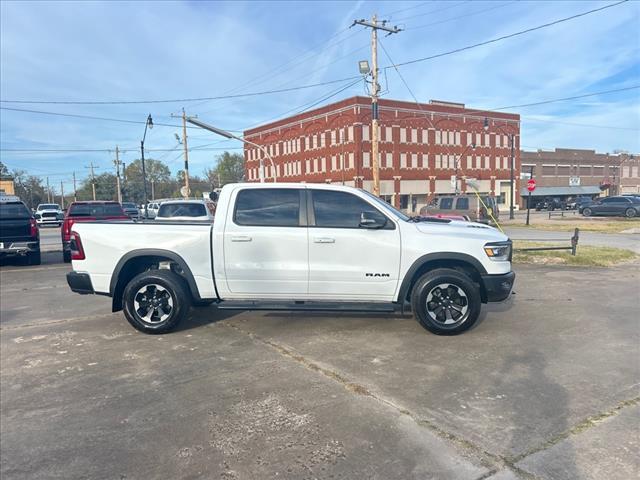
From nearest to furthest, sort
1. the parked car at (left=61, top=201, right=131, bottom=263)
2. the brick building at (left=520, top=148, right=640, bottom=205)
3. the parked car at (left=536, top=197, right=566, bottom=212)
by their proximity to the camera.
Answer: the parked car at (left=61, top=201, right=131, bottom=263) → the parked car at (left=536, top=197, right=566, bottom=212) → the brick building at (left=520, top=148, right=640, bottom=205)

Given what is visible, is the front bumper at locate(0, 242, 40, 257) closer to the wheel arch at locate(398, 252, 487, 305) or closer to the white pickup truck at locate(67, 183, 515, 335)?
the white pickup truck at locate(67, 183, 515, 335)

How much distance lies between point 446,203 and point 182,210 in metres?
13.5

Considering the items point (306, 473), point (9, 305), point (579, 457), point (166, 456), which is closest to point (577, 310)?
point (579, 457)

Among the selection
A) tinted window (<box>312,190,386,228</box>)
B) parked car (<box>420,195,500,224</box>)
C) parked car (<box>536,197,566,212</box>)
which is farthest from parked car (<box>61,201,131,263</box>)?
parked car (<box>536,197,566,212</box>)

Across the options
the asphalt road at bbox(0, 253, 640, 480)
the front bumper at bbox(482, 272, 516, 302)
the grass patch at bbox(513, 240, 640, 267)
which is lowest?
the asphalt road at bbox(0, 253, 640, 480)

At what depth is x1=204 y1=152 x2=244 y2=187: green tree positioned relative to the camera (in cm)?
11832

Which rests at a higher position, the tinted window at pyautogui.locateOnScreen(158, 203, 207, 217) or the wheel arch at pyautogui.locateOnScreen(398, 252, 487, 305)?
the tinted window at pyautogui.locateOnScreen(158, 203, 207, 217)

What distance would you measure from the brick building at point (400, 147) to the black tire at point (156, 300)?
46233 mm

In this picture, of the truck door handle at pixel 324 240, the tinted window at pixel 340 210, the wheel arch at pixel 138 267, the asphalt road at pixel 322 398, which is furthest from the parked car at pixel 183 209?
the truck door handle at pixel 324 240

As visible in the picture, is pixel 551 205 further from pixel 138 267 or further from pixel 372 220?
pixel 138 267

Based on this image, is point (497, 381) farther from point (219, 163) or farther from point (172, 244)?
point (219, 163)

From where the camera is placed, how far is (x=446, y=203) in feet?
73.9

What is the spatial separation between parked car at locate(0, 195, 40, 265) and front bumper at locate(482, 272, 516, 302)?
1157cm

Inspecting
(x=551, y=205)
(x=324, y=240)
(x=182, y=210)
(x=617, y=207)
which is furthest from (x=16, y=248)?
(x=551, y=205)
